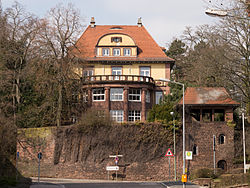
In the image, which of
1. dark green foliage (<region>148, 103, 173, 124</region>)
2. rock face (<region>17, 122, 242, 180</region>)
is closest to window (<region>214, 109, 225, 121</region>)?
rock face (<region>17, 122, 242, 180</region>)

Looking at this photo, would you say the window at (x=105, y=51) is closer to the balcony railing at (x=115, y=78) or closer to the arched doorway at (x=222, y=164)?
→ the balcony railing at (x=115, y=78)

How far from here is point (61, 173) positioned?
4359 cm

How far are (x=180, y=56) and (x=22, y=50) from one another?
30.8 m

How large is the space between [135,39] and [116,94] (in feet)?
36.6

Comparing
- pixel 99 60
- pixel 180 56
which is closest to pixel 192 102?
pixel 99 60

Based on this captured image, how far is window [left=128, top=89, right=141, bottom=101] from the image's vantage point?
54.1 metres

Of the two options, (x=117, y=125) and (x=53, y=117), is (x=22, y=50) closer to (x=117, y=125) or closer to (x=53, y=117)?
(x=53, y=117)

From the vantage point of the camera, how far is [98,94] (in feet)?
178

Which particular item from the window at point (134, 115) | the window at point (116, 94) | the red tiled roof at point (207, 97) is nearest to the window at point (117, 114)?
the window at point (134, 115)

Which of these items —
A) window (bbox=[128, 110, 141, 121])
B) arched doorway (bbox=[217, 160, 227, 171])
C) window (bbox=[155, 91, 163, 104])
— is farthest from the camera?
window (bbox=[155, 91, 163, 104])

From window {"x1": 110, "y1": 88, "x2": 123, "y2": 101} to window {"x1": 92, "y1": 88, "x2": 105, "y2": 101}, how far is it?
111 centimetres

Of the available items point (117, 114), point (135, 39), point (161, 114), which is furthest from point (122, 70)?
point (161, 114)

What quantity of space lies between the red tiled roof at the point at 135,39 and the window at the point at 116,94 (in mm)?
6611

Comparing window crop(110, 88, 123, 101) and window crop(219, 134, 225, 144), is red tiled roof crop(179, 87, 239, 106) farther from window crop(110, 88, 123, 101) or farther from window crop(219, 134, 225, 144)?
window crop(110, 88, 123, 101)
